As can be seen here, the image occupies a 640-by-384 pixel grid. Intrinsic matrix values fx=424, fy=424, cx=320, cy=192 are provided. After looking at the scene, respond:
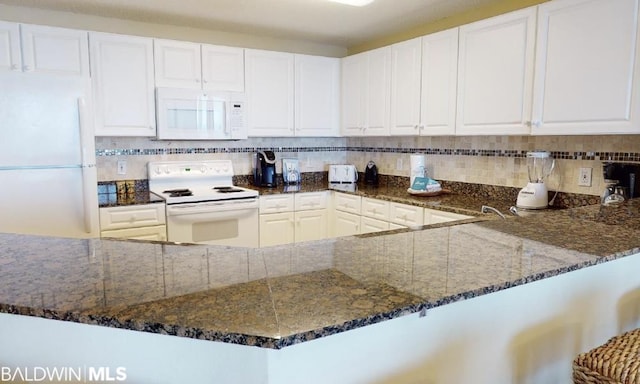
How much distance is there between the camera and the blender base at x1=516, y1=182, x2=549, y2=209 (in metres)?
2.65

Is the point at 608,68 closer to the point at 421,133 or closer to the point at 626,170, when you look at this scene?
the point at 626,170

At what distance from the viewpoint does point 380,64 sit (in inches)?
146

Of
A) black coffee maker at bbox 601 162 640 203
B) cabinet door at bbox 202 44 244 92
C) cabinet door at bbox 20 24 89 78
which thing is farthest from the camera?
cabinet door at bbox 202 44 244 92

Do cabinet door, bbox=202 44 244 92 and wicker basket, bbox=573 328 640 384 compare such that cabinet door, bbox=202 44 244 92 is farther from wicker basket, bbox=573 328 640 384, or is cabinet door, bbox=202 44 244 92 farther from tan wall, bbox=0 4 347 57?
wicker basket, bbox=573 328 640 384

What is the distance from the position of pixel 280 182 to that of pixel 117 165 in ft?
4.89

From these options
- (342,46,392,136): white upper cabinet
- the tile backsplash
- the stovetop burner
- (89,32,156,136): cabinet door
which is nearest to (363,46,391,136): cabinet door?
(342,46,392,136): white upper cabinet

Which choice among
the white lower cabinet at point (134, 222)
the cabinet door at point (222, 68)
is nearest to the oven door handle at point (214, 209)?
the white lower cabinet at point (134, 222)

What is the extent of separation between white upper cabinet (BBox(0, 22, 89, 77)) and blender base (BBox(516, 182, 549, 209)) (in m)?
3.19

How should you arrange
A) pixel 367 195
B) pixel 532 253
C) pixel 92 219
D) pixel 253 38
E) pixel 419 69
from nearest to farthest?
pixel 532 253
pixel 92 219
pixel 419 69
pixel 367 195
pixel 253 38

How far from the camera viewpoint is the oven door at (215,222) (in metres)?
3.24

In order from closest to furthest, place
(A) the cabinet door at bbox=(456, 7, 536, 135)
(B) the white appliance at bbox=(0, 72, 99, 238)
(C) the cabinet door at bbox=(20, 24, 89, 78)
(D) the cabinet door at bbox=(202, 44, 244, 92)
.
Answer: (B) the white appliance at bbox=(0, 72, 99, 238) → (A) the cabinet door at bbox=(456, 7, 536, 135) → (C) the cabinet door at bbox=(20, 24, 89, 78) → (D) the cabinet door at bbox=(202, 44, 244, 92)

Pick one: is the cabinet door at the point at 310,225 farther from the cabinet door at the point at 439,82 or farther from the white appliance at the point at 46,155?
the white appliance at the point at 46,155

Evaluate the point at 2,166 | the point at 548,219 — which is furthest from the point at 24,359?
the point at 2,166

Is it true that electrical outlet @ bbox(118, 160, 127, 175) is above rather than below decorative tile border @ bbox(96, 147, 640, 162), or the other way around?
below
